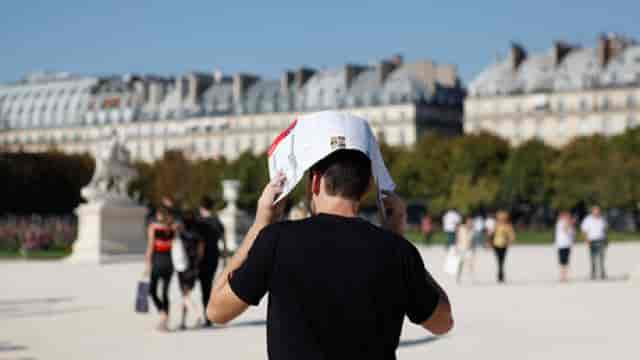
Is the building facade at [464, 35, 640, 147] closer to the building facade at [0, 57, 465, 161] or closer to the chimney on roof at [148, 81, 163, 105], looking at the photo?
the building facade at [0, 57, 465, 161]

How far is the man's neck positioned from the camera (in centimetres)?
443

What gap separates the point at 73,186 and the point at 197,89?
56674 mm

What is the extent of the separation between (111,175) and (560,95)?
Result: 73.0 meters

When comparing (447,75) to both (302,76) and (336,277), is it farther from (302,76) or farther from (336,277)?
(336,277)

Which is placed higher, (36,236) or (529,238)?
(36,236)

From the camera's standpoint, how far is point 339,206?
443 cm

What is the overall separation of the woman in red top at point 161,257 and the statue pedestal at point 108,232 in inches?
718

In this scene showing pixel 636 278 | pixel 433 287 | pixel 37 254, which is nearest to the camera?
pixel 433 287

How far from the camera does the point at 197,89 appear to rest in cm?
13000

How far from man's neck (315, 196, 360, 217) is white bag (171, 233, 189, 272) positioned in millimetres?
10728

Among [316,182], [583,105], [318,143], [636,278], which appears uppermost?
[583,105]

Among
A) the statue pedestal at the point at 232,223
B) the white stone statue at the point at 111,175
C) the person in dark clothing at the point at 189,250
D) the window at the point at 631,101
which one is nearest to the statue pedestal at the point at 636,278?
the person in dark clothing at the point at 189,250

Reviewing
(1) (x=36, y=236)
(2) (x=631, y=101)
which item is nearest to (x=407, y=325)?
(1) (x=36, y=236)

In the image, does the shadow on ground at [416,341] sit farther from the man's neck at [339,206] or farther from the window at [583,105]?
the window at [583,105]
